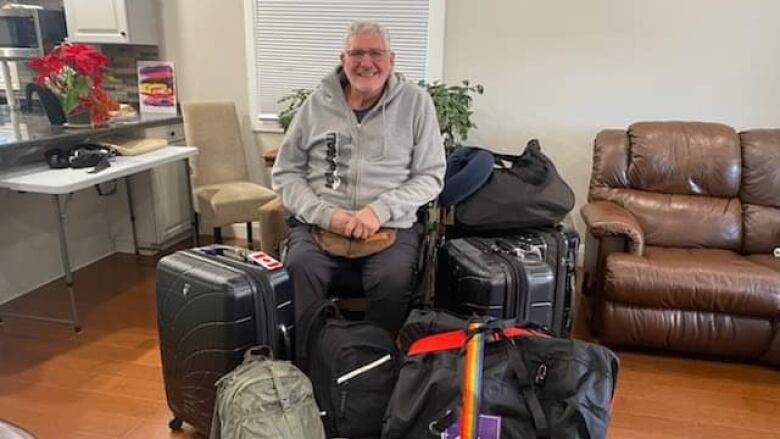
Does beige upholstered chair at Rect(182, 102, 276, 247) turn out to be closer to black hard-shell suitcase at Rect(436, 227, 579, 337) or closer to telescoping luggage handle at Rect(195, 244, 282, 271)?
telescoping luggage handle at Rect(195, 244, 282, 271)

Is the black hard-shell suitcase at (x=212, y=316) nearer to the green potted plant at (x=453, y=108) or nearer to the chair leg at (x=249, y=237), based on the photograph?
the green potted plant at (x=453, y=108)

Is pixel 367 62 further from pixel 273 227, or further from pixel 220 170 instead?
pixel 220 170

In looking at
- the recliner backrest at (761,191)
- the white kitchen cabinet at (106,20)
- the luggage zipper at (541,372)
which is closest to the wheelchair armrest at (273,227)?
the luggage zipper at (541,372)

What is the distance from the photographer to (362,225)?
2025mm

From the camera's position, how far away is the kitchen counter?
261cm

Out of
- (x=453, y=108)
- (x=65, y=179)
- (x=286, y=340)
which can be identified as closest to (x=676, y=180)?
(x=453, y=108)

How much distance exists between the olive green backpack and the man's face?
1.08m

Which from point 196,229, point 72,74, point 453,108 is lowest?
point 196,229

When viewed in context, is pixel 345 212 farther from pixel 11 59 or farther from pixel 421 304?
pixel 11 59

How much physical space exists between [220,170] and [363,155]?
1693 mm

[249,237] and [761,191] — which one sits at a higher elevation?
[761,191]

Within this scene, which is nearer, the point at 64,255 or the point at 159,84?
the point at 64,255

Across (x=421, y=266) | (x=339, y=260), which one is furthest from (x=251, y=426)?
(x=421, y=266)

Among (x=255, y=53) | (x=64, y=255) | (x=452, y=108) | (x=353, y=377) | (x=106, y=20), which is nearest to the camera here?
(x=353, y=377)
